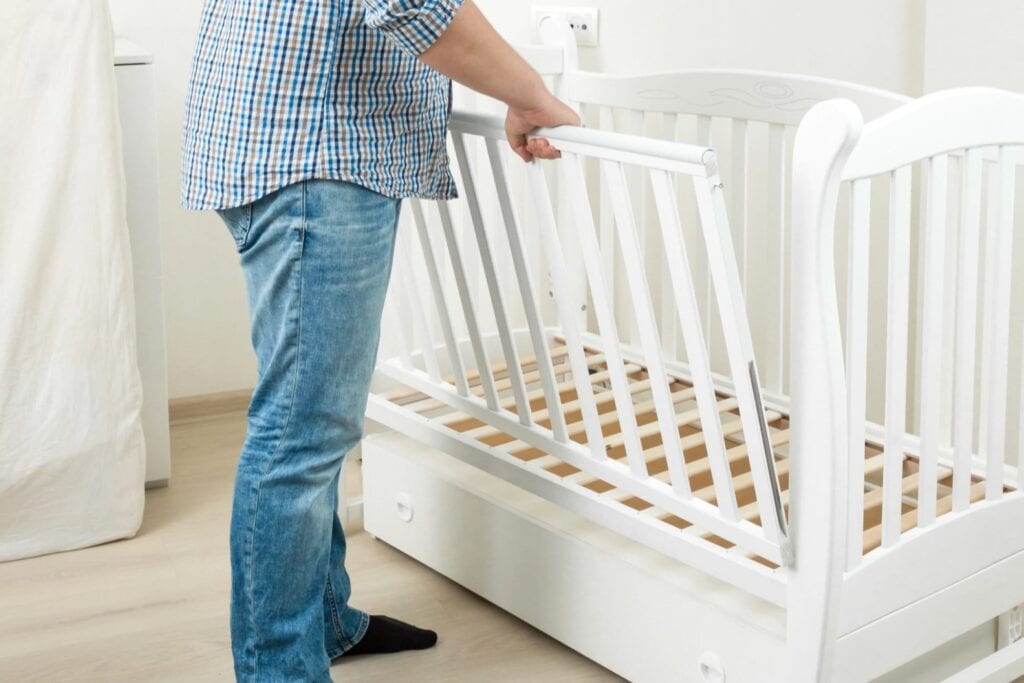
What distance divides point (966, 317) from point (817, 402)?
0.27 meters

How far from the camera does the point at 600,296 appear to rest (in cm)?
147

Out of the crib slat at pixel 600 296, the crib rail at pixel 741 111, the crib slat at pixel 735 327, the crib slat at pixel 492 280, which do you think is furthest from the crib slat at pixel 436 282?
the crib slat at pixel 735 327

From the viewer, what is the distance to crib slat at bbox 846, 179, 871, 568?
1.25 m

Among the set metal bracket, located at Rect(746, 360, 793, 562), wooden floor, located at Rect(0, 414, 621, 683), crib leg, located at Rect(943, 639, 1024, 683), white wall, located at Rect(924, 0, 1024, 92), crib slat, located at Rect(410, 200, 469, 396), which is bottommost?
wooden floor, located at Rect(0, 414, 621, 683)

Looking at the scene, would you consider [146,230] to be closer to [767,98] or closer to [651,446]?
[651,446]

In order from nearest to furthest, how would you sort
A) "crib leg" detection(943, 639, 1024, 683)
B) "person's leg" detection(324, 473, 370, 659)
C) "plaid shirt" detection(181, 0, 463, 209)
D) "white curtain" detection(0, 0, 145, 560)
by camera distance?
1. "plaid shirt" detection(181, 0, 463, 209)
2. "crib leg" detection(943, 639, 1024, 683)
3. "person's leg" detection(324, 473, 370, 659)
4. "white curtain" detection(0, 0, 145, 560)

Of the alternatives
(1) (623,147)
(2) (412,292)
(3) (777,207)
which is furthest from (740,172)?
(1) (623,147)

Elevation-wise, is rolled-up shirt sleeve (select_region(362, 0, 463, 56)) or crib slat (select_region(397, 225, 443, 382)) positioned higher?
rolled-up shirt sleeve (select_region(362, 0, 463, 56))

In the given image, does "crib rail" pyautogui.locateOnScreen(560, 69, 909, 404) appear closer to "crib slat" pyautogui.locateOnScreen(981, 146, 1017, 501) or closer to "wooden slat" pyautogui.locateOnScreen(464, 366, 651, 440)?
"wooden slat" pyautogui.locateOnScreen(464, 366, 651, 440)

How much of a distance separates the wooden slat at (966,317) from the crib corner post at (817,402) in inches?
8.5

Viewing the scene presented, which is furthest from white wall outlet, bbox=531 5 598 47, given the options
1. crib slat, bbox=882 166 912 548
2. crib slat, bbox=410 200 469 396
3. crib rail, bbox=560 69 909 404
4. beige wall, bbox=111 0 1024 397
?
crib slat, bbox=882 166 912 548

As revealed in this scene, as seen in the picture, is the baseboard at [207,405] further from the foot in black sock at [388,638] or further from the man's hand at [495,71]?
the man's hand at [495,71]

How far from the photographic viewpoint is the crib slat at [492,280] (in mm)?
1615

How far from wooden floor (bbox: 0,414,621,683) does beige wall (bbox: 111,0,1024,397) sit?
0.48m
